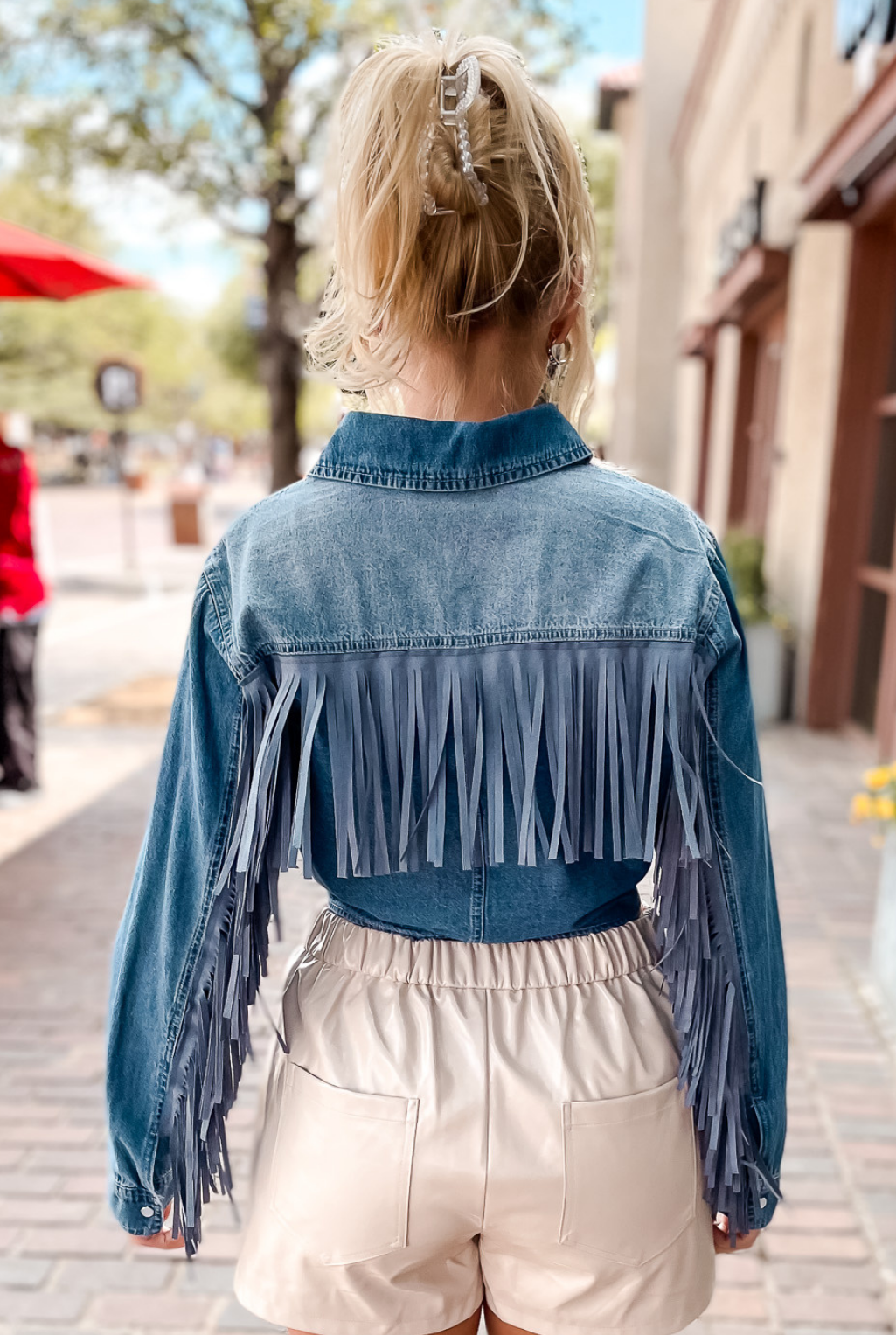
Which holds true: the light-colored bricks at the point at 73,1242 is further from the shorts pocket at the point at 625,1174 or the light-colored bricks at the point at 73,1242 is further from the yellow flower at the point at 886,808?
the yellow flower at the point at 886,808

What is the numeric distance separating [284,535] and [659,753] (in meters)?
0.42

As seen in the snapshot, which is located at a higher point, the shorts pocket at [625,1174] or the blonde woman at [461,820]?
the blonde woman at [461,820]

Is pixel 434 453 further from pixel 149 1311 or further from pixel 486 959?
pixel 149 1311

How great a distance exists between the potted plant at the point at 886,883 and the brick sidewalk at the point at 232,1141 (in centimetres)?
12

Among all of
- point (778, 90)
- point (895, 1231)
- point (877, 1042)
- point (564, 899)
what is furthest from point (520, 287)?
Answer: point (778, 90)

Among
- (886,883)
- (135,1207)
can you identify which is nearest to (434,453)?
(135,1207)

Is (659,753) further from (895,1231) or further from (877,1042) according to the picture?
(877,1042)

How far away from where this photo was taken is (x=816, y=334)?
7.06 m

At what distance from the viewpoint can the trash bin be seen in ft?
57.8

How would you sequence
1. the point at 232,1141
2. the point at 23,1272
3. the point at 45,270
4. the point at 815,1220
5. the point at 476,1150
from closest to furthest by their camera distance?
the point at 476,1150
the point at 23,1272
the point at 815,1220
the point at 232,1141
the point at 45,270

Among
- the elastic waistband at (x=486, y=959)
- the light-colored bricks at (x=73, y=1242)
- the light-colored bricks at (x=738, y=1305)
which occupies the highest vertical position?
the elastic waistband at (x=486, y=959)

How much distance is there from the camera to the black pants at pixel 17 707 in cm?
516

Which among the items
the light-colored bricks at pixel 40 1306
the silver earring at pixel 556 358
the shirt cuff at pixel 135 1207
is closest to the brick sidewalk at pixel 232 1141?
the light-colored bricks at pixel 40 1306

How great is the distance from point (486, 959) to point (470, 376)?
1.95 ft
